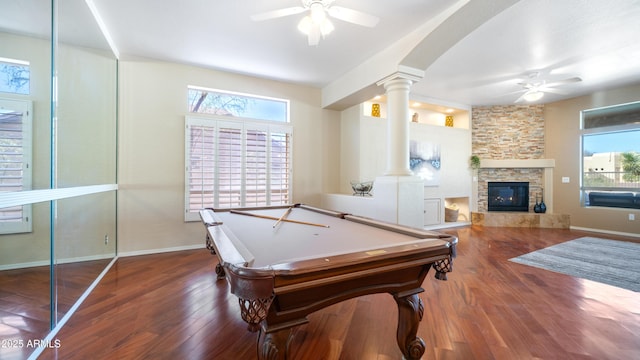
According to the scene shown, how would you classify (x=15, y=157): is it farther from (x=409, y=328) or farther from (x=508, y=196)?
(x=508, y=196)

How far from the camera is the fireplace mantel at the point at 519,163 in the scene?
6.20 m

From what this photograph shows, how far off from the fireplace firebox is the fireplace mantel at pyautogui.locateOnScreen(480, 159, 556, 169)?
45cm

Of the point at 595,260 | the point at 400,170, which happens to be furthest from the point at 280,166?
the point at 595,260

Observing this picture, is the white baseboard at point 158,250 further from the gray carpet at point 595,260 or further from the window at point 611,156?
the window at point 611,156

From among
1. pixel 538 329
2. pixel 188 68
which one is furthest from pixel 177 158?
pixel 538 329

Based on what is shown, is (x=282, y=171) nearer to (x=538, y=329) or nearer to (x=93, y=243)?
(x=93, y=243)

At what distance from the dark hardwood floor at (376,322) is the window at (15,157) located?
33.8 inches

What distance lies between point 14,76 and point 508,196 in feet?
27.5

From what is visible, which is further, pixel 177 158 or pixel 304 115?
pixel 304 115

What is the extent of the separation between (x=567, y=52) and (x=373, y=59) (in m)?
2.81

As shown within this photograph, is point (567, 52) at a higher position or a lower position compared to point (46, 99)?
A: higher

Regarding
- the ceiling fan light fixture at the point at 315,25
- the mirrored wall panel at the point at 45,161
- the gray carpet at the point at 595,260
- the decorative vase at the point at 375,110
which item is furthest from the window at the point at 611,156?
the mirrored wall panel at the point at 45,161

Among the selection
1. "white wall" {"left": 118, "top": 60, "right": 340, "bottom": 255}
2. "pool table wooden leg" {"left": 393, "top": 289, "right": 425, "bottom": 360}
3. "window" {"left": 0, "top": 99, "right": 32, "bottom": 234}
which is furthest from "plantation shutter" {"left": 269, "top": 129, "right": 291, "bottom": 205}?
"pool table wooden leg" {"left": 393, "top": 289, "right": 425, "bottom": 360}

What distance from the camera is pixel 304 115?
4.87m
